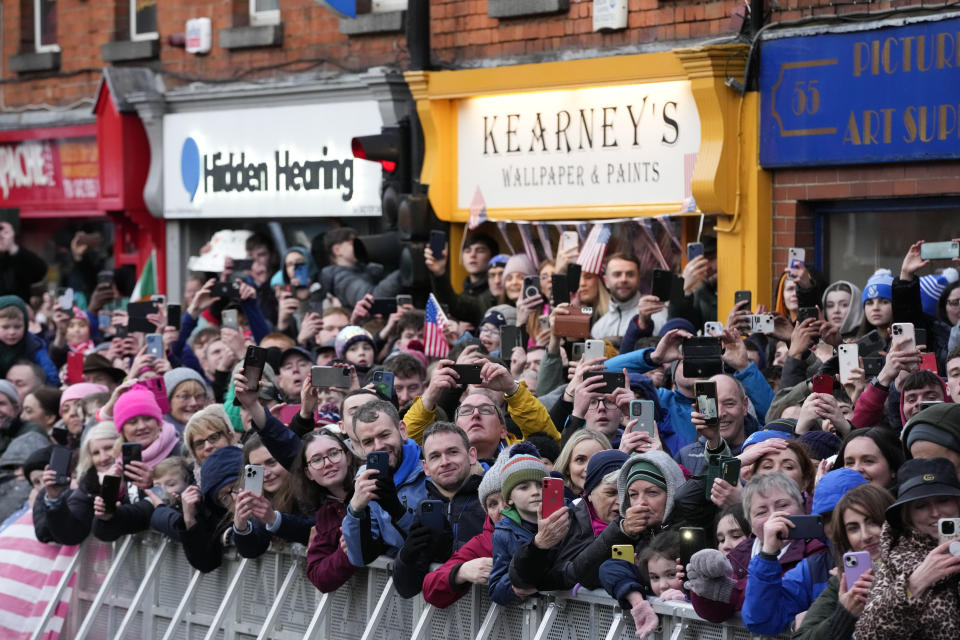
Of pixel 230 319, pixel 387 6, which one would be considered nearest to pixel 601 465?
pixel 230 319

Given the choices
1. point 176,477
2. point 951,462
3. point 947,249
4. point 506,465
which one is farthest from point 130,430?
point 951,462

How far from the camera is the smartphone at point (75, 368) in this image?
13.1 m

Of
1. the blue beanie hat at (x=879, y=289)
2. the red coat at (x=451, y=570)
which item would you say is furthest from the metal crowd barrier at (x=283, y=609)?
→ the blue beanie hat at (x=879, y=289)

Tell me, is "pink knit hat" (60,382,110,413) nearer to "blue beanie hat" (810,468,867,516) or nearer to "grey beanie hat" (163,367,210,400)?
"grey beanie hat" (163,367,210,400)

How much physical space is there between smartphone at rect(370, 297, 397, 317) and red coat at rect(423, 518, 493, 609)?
491 cm

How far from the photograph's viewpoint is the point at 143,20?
19.0 metres

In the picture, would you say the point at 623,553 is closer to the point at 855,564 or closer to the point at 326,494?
the point at 855,564

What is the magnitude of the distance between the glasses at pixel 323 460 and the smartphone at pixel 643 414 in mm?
1457

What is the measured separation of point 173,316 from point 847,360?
560 cm

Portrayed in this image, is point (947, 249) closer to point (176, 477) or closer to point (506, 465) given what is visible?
point (506, 465)

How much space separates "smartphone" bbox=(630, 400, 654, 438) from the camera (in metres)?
8.52

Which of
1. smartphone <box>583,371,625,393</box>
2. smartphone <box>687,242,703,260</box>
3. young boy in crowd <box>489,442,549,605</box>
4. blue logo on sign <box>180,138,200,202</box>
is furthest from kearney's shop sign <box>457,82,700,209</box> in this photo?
young boy in crowd <box>489,442,549,605</box>

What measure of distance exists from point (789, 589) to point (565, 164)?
26.2ft

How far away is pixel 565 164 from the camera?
14.5m
